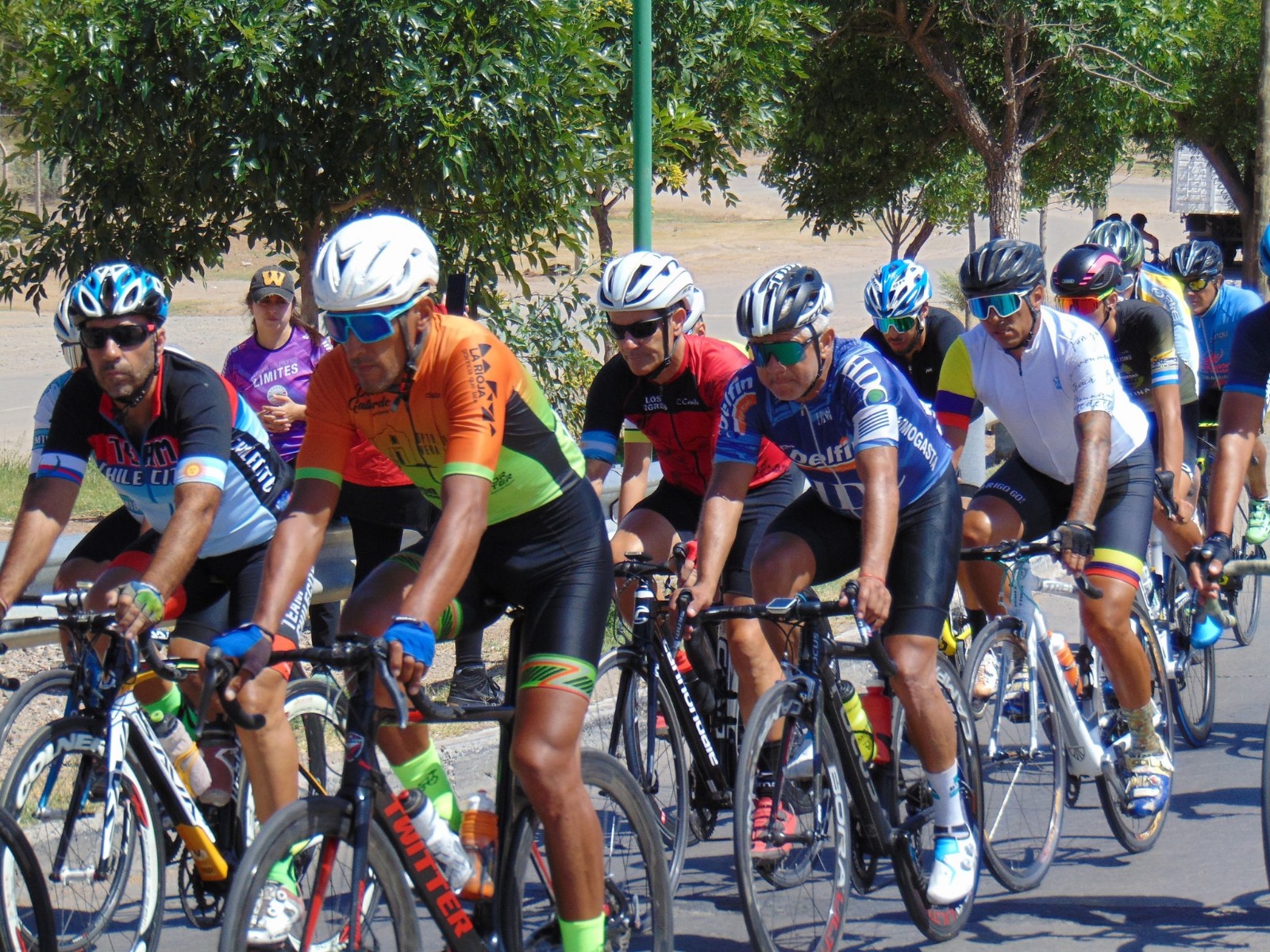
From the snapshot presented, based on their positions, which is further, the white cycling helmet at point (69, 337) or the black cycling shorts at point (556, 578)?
the white cycling helmet at point (69, 337)

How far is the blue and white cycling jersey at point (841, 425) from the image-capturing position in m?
4.88

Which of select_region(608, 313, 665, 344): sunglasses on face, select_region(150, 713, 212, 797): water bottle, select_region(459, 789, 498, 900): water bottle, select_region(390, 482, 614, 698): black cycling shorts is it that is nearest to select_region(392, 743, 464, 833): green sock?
select_region(459, 789, 498, 900): water bottle

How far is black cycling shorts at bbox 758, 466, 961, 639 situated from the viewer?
4918 mm

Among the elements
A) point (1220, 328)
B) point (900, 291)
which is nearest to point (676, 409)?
point (900, 291)

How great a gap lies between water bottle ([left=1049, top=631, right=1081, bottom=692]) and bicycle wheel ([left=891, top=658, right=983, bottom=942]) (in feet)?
1.79

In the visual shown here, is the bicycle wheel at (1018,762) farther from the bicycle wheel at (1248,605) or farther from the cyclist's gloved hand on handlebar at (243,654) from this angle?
the bicycle wheel at (1248,605)

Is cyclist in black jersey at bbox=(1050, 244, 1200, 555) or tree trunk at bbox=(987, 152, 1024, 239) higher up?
tree trunk at bbox=(987, 152, 1024, 239)

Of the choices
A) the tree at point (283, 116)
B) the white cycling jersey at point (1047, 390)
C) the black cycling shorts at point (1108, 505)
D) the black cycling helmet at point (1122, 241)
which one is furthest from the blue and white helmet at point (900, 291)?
the tree at point (283, 116)

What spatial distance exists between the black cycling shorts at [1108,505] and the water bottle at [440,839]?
282 centimetres

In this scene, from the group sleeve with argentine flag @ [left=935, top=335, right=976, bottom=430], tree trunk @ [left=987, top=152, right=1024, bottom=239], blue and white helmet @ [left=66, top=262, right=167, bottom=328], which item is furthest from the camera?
tree trunk @ [left=987, top=152, right=1024, bottom=239]

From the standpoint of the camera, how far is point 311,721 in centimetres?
523

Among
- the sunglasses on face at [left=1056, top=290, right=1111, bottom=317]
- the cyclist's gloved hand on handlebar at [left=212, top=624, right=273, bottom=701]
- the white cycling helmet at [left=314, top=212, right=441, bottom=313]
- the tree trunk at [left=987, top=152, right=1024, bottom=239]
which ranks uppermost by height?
the tree trunk at [left=987, top=152, right=1024, bottom=239]

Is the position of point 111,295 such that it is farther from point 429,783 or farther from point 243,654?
point 429,783

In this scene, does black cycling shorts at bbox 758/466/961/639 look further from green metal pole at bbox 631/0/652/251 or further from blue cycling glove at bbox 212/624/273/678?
green metal pole at bbox 631/0/652/251
